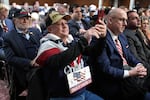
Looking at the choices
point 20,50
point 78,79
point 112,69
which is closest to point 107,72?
point 112,69

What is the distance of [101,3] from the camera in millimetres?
18328

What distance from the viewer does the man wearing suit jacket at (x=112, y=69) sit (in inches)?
103

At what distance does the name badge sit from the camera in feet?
7.09

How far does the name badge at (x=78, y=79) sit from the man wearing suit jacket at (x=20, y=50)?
72 cm

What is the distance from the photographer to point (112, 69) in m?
2.60

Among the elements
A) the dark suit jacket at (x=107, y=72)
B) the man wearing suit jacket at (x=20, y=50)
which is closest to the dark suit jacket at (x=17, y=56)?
the man wearing suit jacket at (x=20, y=50)

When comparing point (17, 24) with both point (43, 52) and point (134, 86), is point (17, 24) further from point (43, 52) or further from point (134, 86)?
point (134, 86)

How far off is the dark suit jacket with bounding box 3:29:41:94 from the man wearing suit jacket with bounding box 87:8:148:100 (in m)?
0.75

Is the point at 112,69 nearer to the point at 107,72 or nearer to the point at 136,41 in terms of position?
the point at 107,72

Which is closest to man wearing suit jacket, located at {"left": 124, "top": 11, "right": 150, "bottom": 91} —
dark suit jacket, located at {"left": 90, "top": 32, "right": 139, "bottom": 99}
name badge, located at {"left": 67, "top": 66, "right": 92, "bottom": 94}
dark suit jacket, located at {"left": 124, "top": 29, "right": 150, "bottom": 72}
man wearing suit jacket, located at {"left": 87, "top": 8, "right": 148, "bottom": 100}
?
dark suit jacket, located at {"left": 124, "top": 29, "right": 150, "bottom": 72}

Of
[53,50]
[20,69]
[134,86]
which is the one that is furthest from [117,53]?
[20,69]

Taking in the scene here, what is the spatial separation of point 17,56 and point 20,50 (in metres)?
0.07

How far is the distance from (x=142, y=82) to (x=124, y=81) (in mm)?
308

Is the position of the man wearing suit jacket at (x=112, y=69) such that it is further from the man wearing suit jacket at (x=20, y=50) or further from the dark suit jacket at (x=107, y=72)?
the man wearing suit jacket at (x=20, y=50)
